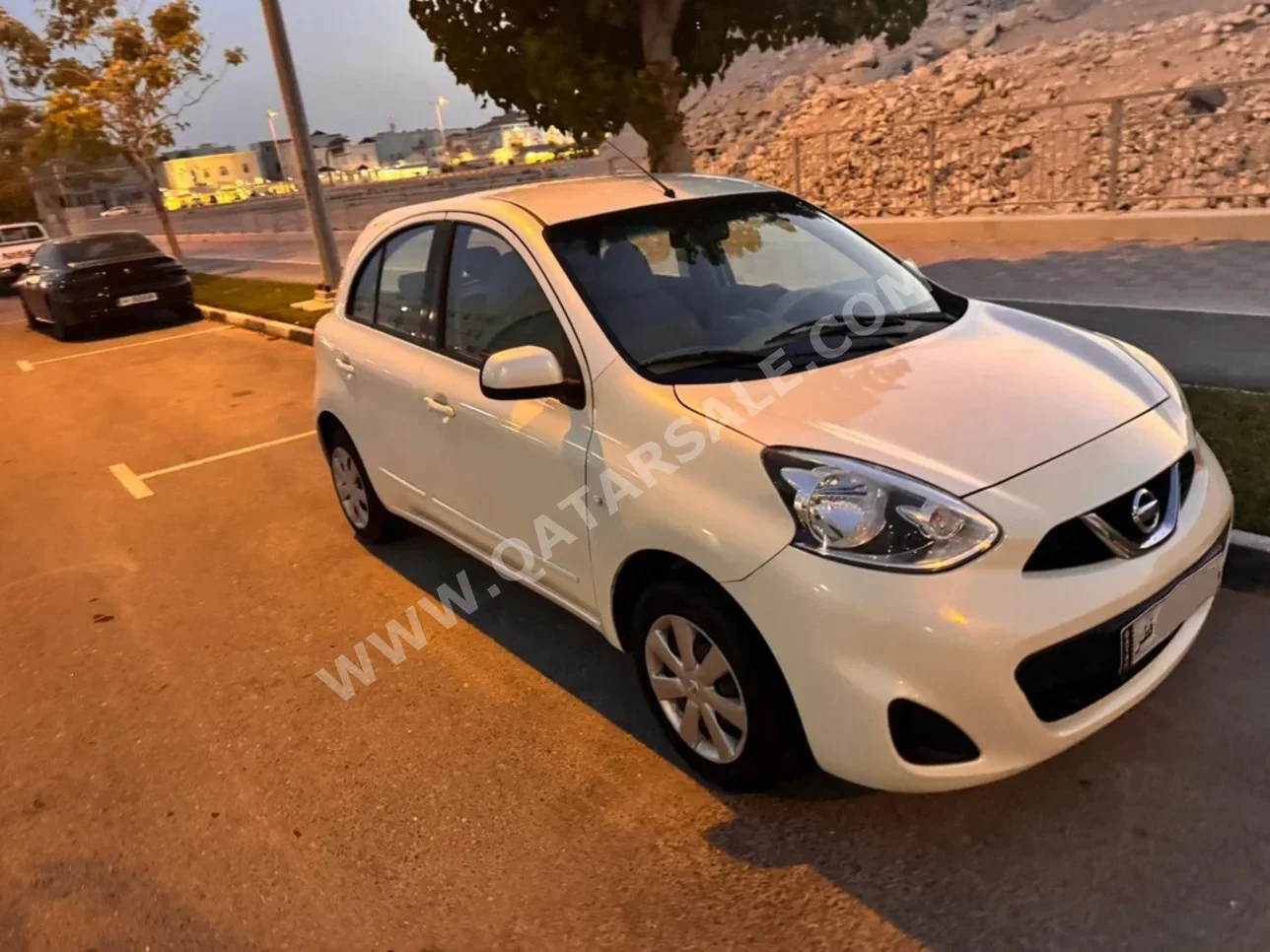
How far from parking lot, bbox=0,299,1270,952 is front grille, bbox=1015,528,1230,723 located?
1.47 feet

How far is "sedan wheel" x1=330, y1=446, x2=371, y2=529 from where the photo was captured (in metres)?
5.17

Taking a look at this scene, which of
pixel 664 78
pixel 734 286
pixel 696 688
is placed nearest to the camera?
pixel 696 688

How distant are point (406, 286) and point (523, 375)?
1.46 m

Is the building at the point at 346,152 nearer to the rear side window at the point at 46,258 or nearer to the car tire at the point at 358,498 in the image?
the rear side window at the point at 46,258

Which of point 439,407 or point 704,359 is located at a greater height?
point 704,359

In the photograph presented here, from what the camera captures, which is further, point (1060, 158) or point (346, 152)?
point (346, 152)

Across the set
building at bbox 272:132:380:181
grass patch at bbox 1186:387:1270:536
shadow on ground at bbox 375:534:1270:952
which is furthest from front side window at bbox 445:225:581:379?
building at bbox 272:132:380:181

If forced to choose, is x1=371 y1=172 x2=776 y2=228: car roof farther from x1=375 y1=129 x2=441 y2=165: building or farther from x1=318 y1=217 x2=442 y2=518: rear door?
x1=375 y1=129 x2=441 y2=165: building

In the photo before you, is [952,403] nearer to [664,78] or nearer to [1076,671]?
[1076,671]

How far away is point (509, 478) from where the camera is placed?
3.60m

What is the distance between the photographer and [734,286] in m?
3.71

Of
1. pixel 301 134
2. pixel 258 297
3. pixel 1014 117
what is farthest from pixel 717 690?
pixel 258 297

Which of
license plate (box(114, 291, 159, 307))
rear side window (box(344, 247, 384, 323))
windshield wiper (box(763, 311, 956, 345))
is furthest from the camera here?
license plate (box(114, 291, 159, 307))

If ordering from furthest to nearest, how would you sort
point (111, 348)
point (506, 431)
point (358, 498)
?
point (111, 348), point (358, 498), point (506, 431)
